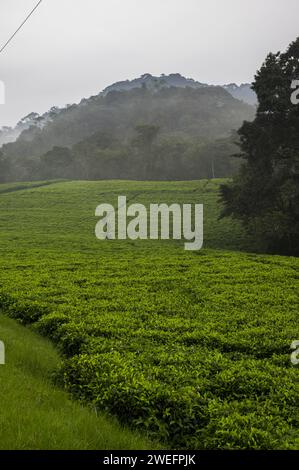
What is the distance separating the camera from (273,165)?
1462 inches

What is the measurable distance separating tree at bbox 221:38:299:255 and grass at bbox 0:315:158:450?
25.0 metres

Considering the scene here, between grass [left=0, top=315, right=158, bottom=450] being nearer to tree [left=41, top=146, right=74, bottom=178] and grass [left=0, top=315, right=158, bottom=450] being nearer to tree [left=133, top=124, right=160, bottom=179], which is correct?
tree [left=133, top=124, right=160, bottom=179]

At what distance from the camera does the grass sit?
7094 mm

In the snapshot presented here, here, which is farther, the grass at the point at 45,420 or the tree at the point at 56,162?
the tree at the point at 56,162

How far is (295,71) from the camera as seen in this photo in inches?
1395

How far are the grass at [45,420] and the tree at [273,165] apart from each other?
25017mm

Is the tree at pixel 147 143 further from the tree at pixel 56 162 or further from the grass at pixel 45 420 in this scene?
the grass at pixel 45 420

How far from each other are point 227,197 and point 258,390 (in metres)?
30.6

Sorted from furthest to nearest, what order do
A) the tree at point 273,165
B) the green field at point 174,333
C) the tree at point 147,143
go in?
1. the tree at point 147,143
2. the tree at point 273,165
3. the green field at point 174,333

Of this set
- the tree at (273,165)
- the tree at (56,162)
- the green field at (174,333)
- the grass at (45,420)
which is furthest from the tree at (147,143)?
the grass at (45,420)

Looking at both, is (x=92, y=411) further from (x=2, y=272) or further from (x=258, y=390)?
(x=2, y=272)

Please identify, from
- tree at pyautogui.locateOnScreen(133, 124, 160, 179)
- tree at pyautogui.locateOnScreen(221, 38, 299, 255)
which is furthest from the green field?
tree at pyautogui.locateOnScreen(133, 124, 160, 179)

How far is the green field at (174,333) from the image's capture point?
26.9 feet

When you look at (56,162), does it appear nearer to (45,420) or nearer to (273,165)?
(273,165)
